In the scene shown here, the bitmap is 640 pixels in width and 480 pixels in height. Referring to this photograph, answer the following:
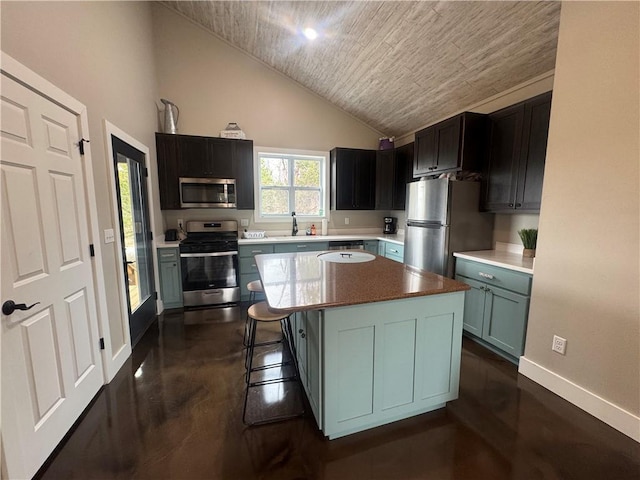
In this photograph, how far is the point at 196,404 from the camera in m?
1.89

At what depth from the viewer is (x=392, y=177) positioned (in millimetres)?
4406

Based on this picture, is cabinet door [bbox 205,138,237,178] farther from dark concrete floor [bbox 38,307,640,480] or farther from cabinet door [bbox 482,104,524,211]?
cabinet door [bbox 482,104,524,211]

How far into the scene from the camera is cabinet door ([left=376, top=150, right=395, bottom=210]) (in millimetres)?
4418

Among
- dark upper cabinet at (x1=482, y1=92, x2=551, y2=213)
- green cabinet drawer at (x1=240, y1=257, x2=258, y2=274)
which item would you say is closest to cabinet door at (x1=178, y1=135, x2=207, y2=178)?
green cabinet drawer at (x1=240, y1=257, x2=258, y2=274)

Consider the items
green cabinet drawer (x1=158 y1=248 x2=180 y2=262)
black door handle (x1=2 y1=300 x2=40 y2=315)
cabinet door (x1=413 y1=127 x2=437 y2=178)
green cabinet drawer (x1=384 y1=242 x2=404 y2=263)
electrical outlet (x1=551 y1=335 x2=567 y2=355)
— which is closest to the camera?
black door handle (x1=2 y1=300 x2=40 y2=315)

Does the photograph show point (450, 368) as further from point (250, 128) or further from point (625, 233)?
point (250, 128)

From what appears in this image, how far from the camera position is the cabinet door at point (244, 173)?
3895 mm

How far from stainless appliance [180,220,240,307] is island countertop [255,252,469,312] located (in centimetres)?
158

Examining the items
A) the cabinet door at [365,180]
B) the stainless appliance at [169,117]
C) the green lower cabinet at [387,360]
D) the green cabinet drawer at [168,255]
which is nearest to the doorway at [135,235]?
the green cabinet drawer at [168,255]

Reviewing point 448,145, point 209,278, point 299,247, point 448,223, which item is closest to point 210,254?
point 209,278

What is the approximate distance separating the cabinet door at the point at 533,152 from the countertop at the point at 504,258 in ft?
1.60

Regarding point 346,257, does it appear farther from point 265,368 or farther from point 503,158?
point 503,158

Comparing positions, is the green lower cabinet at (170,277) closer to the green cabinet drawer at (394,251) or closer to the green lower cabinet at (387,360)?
the green lower cabinet at (387,360)

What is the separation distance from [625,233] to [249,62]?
4601 millimetres
